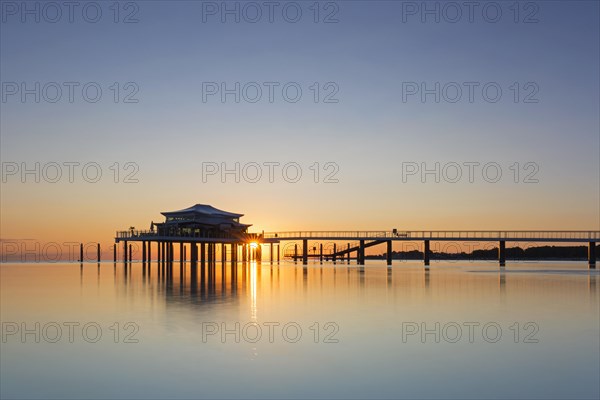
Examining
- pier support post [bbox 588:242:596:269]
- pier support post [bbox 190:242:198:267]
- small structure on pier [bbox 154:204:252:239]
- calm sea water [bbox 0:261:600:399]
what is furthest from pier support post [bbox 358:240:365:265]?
calm sea water [bbox 0:261:600:399]

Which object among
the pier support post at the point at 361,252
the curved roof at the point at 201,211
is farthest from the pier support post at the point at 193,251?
the pier support post at the point at 361,252

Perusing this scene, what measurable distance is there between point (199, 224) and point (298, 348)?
6212cm

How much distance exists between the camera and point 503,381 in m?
13.1

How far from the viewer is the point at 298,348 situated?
1695 centimetres

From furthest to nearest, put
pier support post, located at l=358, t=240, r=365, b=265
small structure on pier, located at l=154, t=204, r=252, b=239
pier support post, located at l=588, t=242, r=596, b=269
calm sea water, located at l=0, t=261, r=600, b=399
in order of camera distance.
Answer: pier support post, located at l=588, t=242, r=596, b=269
pier support post, located at l=358, t=240, r=365, b=265
small structure on pier, located at l=154, t=204, r=252, b=239
calm sea water, located at l=0, t=261, r=600, b=399

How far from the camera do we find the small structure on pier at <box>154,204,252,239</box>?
76.1m

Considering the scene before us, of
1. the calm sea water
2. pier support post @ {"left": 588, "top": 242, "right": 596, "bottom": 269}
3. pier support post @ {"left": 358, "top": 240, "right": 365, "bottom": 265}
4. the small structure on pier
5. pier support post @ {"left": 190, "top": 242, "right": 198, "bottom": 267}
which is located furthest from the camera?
pier support post @ {"left": 588, "top": 242, "right": 596, "bottom": 269}

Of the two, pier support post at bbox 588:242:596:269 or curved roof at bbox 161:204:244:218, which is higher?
curved roof at bbox 161:204:244:218

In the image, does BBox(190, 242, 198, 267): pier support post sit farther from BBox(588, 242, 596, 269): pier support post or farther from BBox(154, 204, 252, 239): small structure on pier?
BBox(588, 242, 596, 269): pier support post

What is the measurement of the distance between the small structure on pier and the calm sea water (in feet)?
149

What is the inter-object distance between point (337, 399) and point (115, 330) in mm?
11193

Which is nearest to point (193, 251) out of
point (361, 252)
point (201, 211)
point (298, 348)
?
point (201, 211)

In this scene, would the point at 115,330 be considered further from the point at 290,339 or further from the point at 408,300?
the point at 408,300

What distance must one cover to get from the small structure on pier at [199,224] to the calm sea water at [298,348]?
45369 millimetres
